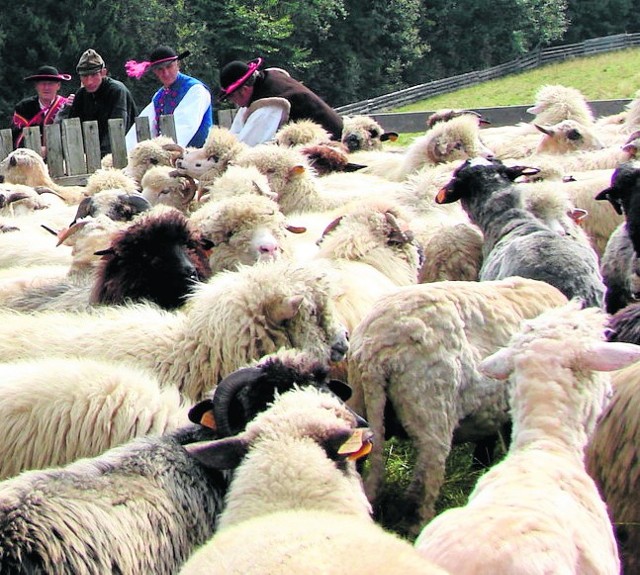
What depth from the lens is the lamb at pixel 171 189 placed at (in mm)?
6594

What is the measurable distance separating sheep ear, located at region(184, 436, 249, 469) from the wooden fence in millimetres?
25616

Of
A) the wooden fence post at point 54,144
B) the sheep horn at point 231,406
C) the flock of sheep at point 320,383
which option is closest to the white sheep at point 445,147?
the flock of sheep at point 320,383

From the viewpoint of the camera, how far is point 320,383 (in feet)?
9.72

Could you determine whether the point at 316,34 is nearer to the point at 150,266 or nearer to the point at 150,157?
the point at 150,157

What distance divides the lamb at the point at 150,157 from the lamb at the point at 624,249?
3548mm

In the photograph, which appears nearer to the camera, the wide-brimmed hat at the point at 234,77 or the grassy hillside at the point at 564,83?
the wide-brimmed hat at the point at 234,77

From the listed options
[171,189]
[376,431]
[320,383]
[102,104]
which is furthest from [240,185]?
[102,104]

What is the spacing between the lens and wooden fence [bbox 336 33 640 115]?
1197 inches

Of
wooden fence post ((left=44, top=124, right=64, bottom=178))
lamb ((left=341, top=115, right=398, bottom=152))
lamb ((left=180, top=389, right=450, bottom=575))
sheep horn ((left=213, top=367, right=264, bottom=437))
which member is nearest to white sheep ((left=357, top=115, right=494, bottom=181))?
lamb ((left=341, top=115, right=398, bottom=152))

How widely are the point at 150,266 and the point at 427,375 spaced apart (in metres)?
1.61

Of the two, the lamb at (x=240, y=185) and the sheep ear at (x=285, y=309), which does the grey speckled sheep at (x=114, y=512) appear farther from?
the lamb at (x=240, y=185)

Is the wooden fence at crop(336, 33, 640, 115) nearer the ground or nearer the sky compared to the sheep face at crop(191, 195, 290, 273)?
nearer the ground

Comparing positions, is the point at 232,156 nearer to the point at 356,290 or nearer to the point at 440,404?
the point at 356,290

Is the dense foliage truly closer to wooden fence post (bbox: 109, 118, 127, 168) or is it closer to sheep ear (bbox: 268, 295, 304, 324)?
wooden fence post (bbox: 109, 118, 127, 168)
